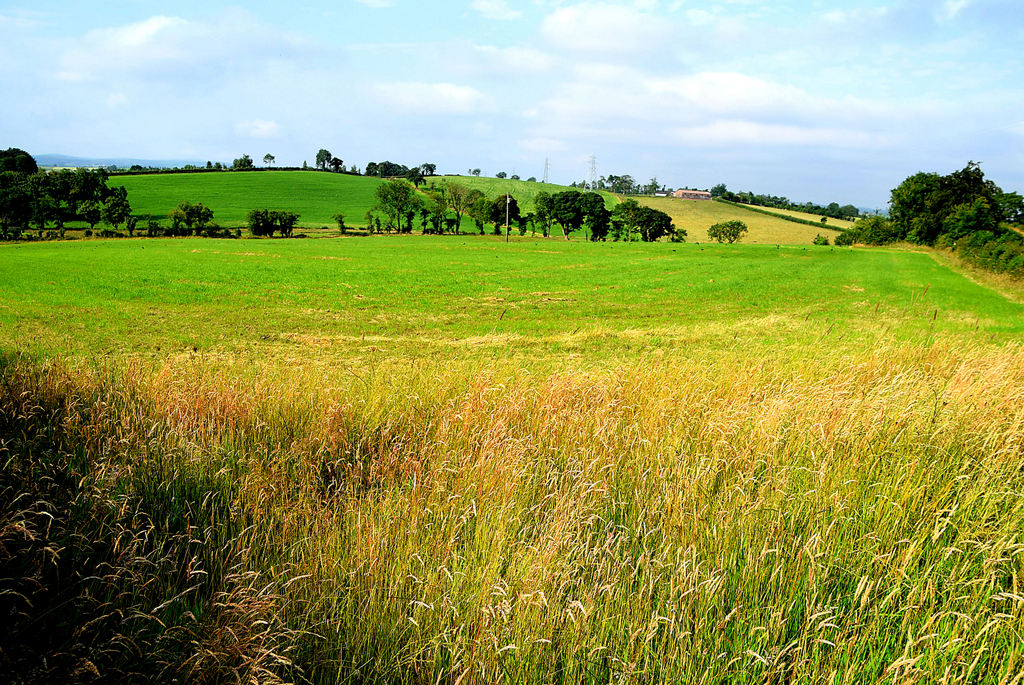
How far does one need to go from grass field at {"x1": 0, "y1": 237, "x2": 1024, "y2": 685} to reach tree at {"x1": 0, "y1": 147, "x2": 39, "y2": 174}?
129 m

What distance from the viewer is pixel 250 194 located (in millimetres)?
113812

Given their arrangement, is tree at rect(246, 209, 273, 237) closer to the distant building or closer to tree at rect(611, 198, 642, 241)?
tree at rect(611, 198, 642, 241)

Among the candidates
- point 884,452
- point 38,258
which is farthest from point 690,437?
point 38,258

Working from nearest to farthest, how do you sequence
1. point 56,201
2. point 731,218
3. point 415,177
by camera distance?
point 56,201 < point 731,218 < point 415,177

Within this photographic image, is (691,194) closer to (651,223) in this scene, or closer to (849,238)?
(651,223)

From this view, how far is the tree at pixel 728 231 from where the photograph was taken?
109875 mm

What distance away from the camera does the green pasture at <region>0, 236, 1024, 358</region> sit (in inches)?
550

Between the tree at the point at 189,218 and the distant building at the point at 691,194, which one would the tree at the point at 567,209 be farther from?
the distant building at the point at 691,194

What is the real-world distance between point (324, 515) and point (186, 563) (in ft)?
2.74

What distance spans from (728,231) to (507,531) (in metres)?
117

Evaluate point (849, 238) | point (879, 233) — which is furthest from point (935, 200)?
point (849, 238)

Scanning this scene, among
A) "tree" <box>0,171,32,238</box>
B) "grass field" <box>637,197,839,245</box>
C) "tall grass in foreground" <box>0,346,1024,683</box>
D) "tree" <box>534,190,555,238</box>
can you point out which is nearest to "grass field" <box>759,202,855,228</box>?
"grass field" <box>637,197,839,245</box>

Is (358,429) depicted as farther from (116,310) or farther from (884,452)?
(116,310)

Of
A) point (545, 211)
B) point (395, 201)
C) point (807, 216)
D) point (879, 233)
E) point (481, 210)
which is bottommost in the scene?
point (879, 233)
